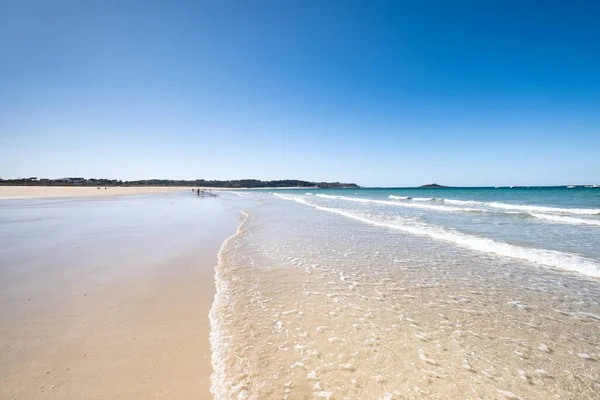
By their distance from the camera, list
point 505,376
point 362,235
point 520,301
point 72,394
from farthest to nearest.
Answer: point 362,235
point 520,301
point 505,376
point 72,394

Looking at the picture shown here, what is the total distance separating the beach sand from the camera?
3.22 meters

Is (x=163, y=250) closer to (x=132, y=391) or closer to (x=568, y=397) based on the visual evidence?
(x=132, y=391)

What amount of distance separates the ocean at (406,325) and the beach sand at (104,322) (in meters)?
0.45

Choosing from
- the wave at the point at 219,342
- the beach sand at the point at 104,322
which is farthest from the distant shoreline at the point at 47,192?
the wave at the point at 219,342

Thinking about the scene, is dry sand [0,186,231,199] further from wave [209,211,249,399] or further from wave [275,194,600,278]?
wave [275,194,600,278]

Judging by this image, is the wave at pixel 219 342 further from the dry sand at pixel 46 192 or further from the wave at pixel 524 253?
the dry sand at pixel 46 192

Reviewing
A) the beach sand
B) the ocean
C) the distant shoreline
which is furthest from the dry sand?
the ocean

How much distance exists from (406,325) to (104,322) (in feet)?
16.2

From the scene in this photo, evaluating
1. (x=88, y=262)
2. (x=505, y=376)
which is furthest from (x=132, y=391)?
(x=88, y=262)

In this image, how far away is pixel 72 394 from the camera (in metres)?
3.04

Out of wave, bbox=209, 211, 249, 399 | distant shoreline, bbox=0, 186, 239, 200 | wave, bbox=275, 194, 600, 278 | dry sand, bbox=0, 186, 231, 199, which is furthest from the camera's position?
dry sand, bbox=0, 186, 231, 199

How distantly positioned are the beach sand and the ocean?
448 mm

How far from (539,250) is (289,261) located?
8949 millimetres

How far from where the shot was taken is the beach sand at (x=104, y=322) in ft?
10.6
